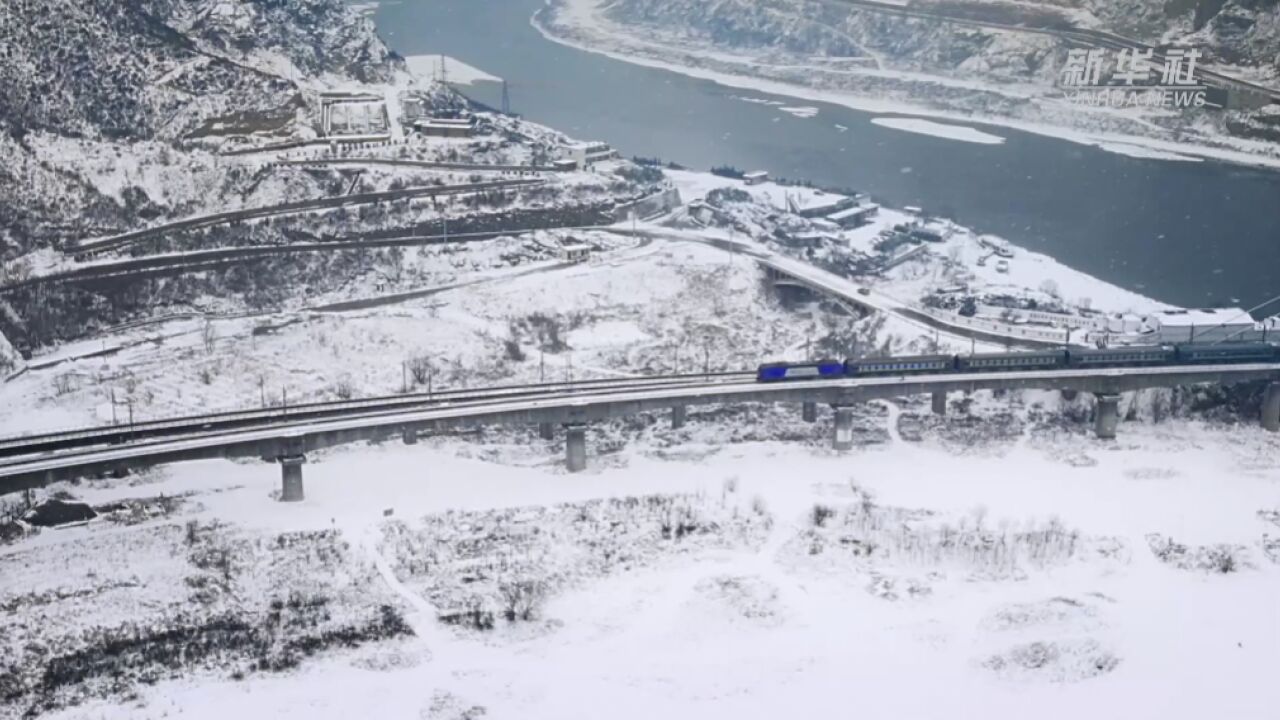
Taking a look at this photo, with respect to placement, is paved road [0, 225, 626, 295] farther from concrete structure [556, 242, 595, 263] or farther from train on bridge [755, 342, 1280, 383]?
train on bridge [755, 342, 1280, 383]

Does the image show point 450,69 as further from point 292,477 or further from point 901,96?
point 292,477

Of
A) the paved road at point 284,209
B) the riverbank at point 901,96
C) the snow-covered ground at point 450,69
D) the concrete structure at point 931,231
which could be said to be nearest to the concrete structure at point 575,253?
the paved road at point 284,209

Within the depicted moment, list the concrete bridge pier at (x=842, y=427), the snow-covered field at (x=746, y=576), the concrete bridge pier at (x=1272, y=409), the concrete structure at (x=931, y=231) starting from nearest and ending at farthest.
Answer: the snow-covered field at (x=746, y=576), the concrete bridge pier at (x=842, y=427), the concrete bridge pier at (x=1272, y=409), the concrete structure at (x=931, y=231)

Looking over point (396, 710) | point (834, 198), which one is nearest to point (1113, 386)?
point (396, 710)

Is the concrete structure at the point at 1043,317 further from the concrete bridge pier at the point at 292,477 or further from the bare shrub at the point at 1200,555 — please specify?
the concrete bridge pier at the point at 292,477

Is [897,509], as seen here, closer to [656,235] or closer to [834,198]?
[656,235]

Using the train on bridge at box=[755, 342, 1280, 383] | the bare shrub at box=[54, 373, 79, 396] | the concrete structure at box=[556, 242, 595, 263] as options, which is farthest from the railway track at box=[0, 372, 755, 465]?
the concrete structure at box=[556, 242, 595, 263]
